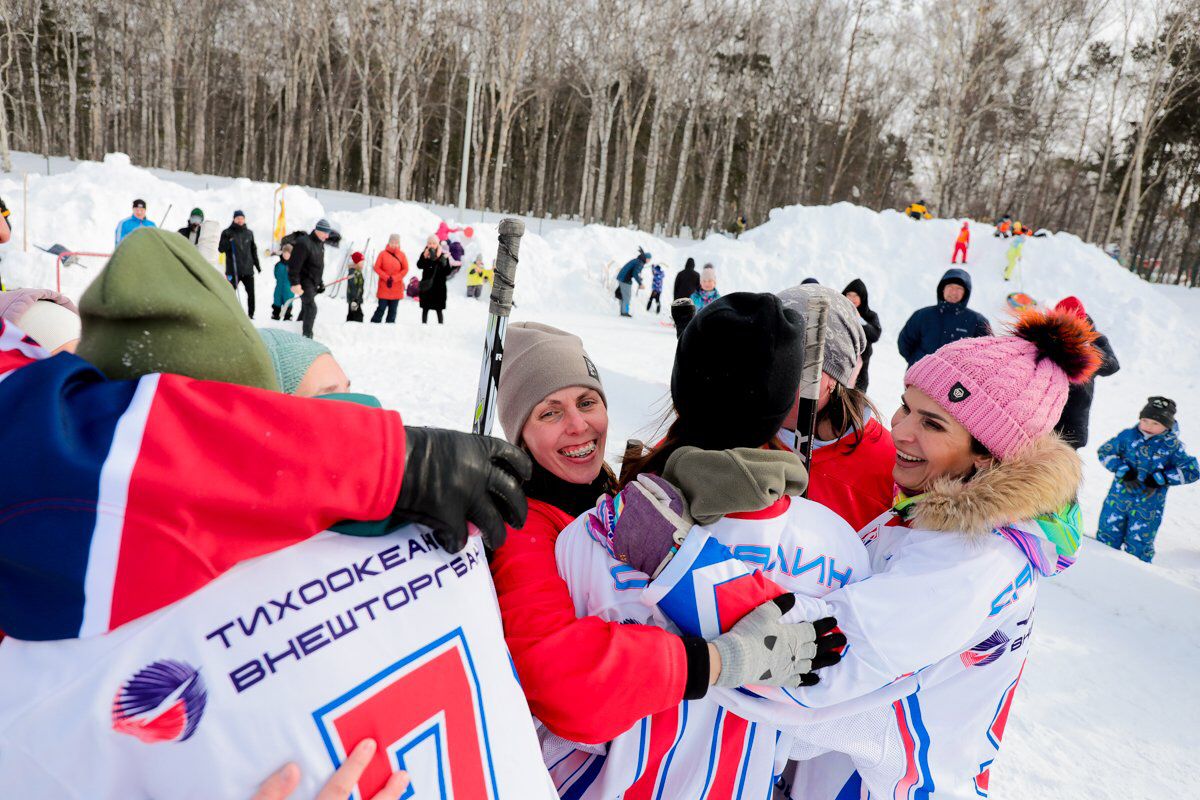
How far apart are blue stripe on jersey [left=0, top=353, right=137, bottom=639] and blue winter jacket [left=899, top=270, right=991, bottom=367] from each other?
5.89 metres

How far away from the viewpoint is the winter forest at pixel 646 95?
2375 cm

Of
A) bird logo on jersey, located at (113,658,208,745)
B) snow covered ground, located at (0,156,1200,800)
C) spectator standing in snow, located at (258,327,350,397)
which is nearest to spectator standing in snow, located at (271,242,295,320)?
snow covered ground, located at (0,156,1200,800)

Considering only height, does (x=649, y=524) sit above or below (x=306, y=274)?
above

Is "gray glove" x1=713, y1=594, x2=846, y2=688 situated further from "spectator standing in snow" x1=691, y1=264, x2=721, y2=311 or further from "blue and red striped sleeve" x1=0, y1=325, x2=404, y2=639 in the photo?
"spectator standing in snow" x1=691, y1=264, x2=721, y2=311

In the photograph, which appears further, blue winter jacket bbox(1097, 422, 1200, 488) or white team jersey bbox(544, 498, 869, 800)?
blue winter jacket bbox(1097, 422, 1200, 488)

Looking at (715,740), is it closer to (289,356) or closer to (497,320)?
(289,356)

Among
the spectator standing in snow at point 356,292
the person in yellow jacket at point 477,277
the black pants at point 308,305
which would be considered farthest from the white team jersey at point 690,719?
the person in yellow jacket at point 477,277

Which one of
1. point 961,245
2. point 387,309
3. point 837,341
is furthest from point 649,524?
point 961,245

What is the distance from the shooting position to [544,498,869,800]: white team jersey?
1.25 m

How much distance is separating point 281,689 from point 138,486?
26 cm

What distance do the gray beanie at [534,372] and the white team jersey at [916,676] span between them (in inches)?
32.8

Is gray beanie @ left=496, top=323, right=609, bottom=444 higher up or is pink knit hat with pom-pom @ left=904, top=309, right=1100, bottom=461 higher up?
pink knit hat with pom-pom @ left=904, top=309, right=1100, bottom=461

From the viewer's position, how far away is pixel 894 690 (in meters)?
1.40

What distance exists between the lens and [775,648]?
3.85ft
